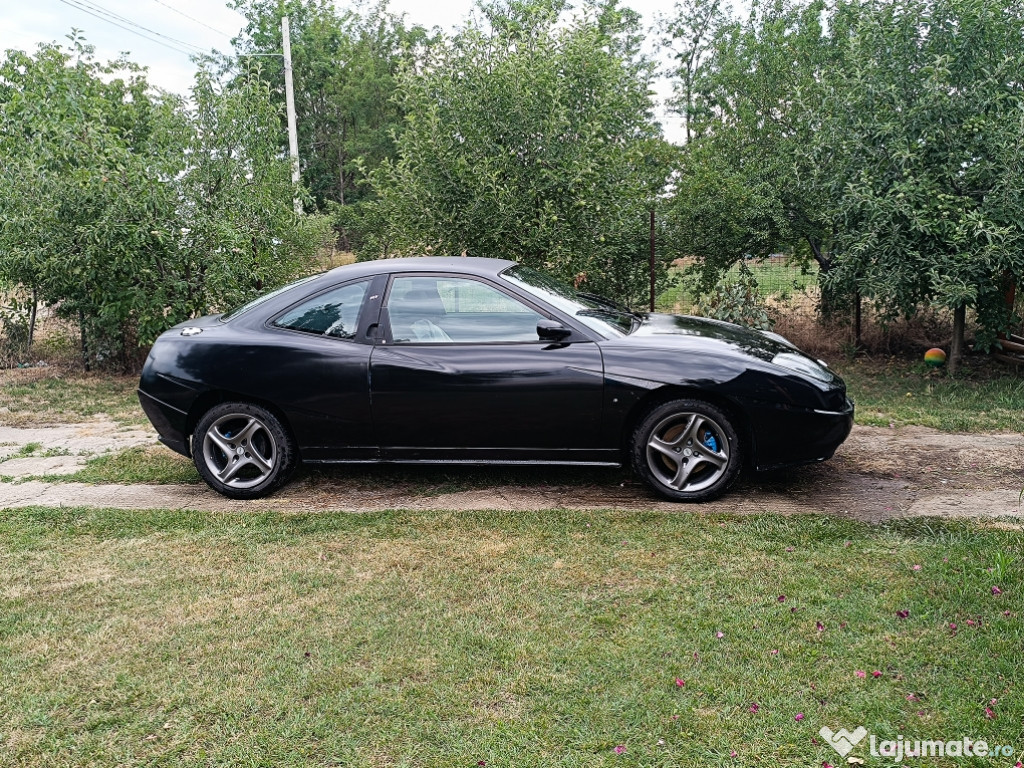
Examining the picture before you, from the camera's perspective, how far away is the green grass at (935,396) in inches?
290

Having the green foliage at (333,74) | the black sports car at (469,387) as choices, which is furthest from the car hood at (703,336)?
the green foliage at (333,74)

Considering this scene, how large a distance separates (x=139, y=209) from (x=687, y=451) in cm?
701

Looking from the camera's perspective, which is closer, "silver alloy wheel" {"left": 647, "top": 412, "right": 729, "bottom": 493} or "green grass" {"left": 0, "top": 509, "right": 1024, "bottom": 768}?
"green grass" {"left": 0, "top": 509, "right": 1024, "bottom": 768}

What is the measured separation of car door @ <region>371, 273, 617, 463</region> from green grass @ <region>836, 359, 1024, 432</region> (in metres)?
3.40

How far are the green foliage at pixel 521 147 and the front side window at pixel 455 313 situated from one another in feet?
13.2

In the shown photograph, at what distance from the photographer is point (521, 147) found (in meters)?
9.67

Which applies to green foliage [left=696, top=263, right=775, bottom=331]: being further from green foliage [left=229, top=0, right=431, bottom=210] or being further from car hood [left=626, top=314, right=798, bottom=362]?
green foliage [left=229, top=0, right=431, bottom=210]

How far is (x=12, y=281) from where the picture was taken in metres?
10.7

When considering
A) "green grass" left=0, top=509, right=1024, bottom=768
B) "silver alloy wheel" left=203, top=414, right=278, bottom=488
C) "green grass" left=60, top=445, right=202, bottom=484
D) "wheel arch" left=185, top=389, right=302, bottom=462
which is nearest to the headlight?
"green grass" left=0, top=509, right=1024, bottom=768

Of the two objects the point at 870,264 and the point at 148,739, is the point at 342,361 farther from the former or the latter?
the point at 870,264

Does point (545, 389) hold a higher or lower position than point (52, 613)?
higher

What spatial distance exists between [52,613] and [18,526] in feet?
4.93

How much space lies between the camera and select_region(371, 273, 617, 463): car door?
5.27 meters

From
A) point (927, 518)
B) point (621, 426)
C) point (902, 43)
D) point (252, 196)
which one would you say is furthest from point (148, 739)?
point (902, 43)
